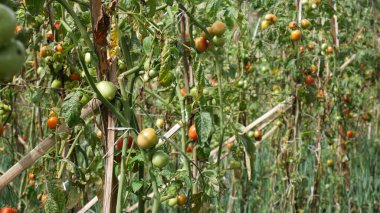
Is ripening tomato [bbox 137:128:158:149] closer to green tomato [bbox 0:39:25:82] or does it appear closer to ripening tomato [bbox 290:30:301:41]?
green tomato [bbox 0:39:25:82]

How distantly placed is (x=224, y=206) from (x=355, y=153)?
153cm

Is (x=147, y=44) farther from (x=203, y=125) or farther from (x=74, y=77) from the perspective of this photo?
(x=74, y=77)

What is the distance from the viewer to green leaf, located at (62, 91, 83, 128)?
3.54 feet

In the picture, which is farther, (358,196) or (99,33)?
(358,196)

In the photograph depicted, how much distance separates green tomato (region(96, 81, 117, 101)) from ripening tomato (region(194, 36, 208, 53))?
0.45m

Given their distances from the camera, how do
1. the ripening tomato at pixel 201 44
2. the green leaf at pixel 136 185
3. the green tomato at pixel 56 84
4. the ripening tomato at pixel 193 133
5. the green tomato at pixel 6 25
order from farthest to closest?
the green tomato at pixel 56 84 → the ripening tomato at pixel 193 133 → the ripening tomato at pixel 201 44 → the green leaf at pixel 136 185 → the green tomato at pixel 6 25

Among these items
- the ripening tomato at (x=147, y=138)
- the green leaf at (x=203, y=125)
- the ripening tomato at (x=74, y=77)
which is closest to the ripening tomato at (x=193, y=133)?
the green leaf at (x=203, y=125)

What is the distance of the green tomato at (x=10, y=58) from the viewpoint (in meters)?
0.39

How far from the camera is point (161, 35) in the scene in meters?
1.30

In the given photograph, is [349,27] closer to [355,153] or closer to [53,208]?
[355,153]

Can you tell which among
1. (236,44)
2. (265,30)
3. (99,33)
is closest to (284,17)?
(265,30)

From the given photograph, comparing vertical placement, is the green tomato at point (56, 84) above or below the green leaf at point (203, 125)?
above

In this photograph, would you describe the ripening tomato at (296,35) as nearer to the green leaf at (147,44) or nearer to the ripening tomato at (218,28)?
the ripening tomato at (218,28)

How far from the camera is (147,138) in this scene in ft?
3.53
